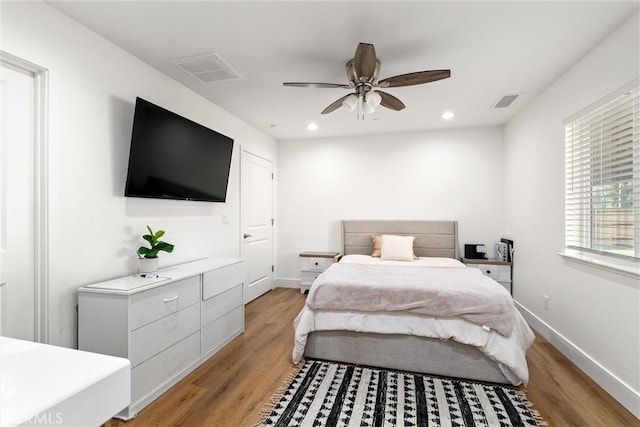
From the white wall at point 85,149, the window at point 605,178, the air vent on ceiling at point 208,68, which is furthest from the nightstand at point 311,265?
the window at point 605,178

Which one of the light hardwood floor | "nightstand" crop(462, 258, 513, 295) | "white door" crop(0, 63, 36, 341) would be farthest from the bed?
"white door" crop(0, 63, 36, 341)

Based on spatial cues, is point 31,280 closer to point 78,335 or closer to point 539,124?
point 78,335

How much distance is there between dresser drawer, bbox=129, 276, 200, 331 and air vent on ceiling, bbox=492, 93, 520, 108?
3.60 metres

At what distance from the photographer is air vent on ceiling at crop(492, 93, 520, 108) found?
3.25m

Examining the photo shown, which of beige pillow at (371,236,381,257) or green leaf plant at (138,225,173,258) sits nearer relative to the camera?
green leaf plant at (138,225,173,258)

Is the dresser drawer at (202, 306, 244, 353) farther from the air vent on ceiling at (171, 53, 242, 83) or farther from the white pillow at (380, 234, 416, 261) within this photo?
the air vent on ceiling at (171, 53, 242, 83)

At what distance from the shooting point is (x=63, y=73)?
1.97 meters

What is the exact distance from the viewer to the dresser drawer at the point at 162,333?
1.95 meters

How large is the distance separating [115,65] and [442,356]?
3334 millimetres

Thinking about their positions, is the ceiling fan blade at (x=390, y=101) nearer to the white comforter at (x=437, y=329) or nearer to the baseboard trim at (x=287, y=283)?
the white comforter at (x=437, y=329)

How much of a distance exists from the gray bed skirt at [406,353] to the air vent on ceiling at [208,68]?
2410 millimetres

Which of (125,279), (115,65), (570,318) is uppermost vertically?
(115,65)

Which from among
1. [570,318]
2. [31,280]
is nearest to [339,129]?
[570,318]

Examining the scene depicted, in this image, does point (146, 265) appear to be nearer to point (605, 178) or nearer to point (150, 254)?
point (150, 254)
